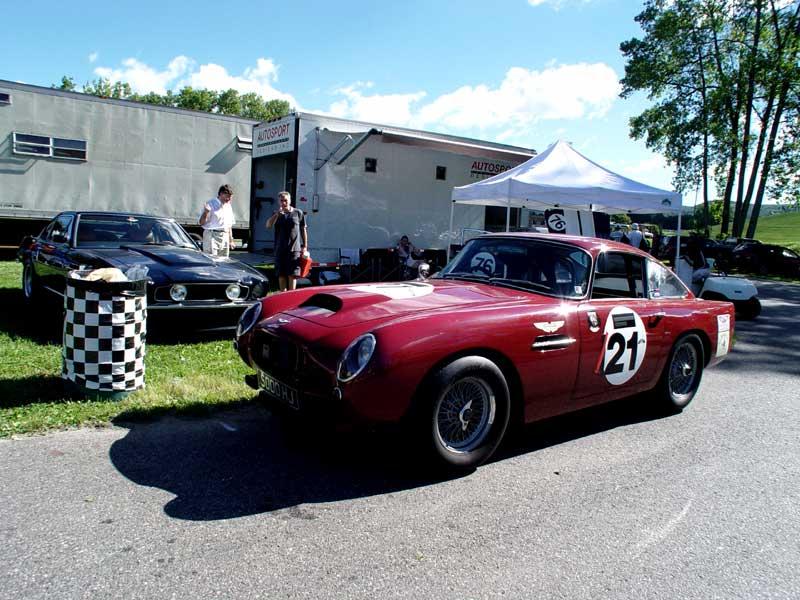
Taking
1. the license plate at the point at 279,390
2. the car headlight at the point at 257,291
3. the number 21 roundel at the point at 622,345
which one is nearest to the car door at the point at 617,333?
the number 21 roundel at the point at 622,345

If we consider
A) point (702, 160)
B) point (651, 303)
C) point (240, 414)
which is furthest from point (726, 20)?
point (240, 414)

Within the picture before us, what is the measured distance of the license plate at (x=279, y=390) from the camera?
11.8ft

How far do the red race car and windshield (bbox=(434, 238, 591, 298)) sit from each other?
0.01m

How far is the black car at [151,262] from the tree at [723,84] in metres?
30.1

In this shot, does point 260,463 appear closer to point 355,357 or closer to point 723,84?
point 355,357

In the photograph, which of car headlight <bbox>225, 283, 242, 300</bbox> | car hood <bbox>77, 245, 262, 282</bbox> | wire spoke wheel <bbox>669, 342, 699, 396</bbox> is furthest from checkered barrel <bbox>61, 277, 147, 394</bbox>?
wire spoke wheel <bbox>669, 342, 699, 396</bbox>

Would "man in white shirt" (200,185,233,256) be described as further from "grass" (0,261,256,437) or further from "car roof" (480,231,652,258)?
"car roof" (480,231,652,258)

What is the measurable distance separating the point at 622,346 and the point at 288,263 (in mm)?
5395

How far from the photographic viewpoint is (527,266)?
4754mm

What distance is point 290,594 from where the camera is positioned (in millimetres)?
2453

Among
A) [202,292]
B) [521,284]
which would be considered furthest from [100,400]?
[521,284]

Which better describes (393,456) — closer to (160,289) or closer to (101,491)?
(101,491)

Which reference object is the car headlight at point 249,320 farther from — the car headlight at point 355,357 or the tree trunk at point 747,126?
the tree trunk at point 747,126

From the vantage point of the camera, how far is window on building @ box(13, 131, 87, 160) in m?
13.6
